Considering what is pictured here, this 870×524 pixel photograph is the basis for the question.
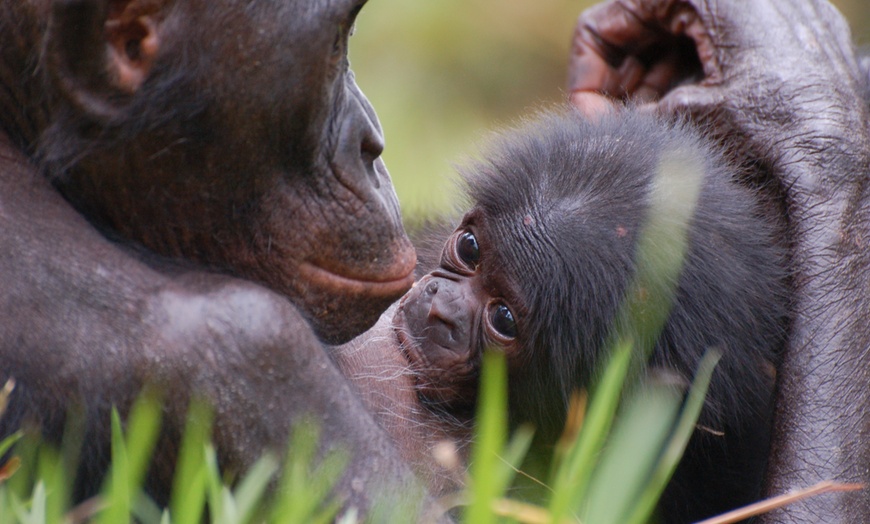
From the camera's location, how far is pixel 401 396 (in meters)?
2.82

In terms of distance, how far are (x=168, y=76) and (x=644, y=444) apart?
3.48 feet

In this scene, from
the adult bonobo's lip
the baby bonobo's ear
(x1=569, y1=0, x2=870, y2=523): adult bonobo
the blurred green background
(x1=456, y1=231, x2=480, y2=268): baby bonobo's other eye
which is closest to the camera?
the adult bonobo's lip

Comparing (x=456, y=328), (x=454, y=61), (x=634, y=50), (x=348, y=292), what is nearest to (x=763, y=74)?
(x=634, y=50)

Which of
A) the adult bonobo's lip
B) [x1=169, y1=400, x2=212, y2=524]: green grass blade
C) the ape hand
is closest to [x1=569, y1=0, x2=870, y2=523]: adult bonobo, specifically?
the ape hand

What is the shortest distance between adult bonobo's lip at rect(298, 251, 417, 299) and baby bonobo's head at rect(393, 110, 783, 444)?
549mm

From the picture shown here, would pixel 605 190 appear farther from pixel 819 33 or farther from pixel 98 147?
pixel 98 147

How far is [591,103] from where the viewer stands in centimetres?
358

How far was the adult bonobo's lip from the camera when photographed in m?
2.26

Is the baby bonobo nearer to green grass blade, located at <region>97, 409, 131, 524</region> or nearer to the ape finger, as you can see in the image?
the ape finger

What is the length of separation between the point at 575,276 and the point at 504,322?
0.23m

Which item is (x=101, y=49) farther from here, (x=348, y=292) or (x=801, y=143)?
(x=801, y=143)

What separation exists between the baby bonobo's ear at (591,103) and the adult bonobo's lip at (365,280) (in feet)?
3.42

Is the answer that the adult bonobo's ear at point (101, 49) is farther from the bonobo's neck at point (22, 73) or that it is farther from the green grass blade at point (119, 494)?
the green grass blade at point (119, 494)

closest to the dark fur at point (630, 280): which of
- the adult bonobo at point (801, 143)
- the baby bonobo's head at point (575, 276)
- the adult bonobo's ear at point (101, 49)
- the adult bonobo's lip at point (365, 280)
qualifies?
the baby bonobo's head at point (575, 276)
